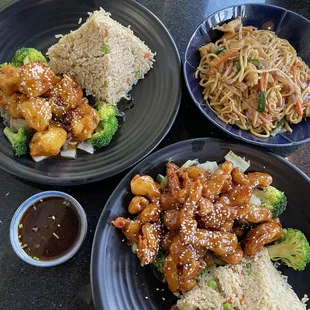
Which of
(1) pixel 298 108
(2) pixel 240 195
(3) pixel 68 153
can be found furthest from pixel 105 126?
(1) pixel 298 108

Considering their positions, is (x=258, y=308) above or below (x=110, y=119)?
below

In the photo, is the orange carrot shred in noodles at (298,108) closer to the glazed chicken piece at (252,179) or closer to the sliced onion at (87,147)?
the glazed chicken piece at (252,179)

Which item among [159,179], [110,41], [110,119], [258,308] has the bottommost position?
[258,308]

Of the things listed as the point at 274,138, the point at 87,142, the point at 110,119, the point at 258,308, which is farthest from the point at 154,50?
the point at 258,308

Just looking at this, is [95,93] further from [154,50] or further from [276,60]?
[276,60]

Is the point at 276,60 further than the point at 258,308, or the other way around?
the point at 276,60

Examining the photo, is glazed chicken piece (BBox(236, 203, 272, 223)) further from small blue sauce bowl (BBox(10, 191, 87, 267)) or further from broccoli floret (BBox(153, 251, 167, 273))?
small blue sauce bowl (BBox(10, 191, 87, 267))
